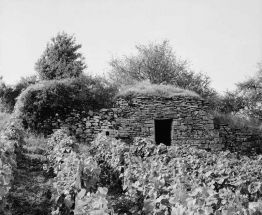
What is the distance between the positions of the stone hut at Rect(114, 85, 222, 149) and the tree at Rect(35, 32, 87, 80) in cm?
788

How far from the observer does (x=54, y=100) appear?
43.4 ft

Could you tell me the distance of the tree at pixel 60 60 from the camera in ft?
68.8

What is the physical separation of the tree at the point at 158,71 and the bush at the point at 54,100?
12473mm

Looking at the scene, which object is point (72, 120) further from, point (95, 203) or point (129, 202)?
point (95, 203)

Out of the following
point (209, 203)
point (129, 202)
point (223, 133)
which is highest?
point (223, 133)

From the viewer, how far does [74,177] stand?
4.42m

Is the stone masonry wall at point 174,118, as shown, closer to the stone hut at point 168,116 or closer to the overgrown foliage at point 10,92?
the stone hut at point 168,116

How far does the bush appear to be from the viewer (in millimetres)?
12961

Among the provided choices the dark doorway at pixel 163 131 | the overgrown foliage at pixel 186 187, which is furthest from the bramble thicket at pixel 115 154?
the dark doorway at pixel 163 131

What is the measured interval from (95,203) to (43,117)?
34.5ft

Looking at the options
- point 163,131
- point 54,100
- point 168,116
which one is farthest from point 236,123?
point 54,100

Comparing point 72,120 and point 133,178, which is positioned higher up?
point 72,120

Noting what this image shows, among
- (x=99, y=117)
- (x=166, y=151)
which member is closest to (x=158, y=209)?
(x=166, y=151)

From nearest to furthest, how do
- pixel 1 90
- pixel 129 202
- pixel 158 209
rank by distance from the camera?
pixel 158 209
pixel 129 202
pixel 1 90
